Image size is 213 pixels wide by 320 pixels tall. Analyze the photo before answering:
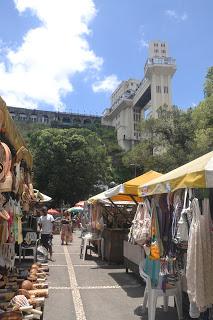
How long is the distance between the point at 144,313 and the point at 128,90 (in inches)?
4211

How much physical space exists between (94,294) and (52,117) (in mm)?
112583

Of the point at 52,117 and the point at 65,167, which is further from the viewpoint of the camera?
the point at 52,117

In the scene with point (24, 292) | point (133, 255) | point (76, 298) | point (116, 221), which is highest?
point (116, 221)

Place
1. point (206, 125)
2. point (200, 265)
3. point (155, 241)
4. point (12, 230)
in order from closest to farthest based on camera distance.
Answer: point (200, 265), point (155, 241), point (12, 230), point (206, 125)

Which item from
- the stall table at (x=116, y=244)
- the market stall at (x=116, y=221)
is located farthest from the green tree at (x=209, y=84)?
the stall table at (x=116, y=244)

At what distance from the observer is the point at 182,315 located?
6887 mm

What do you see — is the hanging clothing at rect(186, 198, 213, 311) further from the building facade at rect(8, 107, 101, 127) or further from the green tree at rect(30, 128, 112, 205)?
the building facade at rect(8, 107, 101, 127)

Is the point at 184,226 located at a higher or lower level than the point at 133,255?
higher

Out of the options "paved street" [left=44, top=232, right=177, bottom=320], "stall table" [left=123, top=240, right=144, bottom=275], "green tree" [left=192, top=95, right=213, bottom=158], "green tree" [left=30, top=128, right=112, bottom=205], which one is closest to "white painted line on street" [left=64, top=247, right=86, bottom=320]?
"paved street" [left=44, top=232, right=177, bottom=320]

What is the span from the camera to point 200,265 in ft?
16.4

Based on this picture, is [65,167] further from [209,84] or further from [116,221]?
[116,221]

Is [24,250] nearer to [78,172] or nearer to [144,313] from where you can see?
[144,313]

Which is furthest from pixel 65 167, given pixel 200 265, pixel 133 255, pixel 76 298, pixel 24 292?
pixel 200 265

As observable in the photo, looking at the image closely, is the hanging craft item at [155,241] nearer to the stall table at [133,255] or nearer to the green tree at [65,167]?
the stall table at [133,255]
